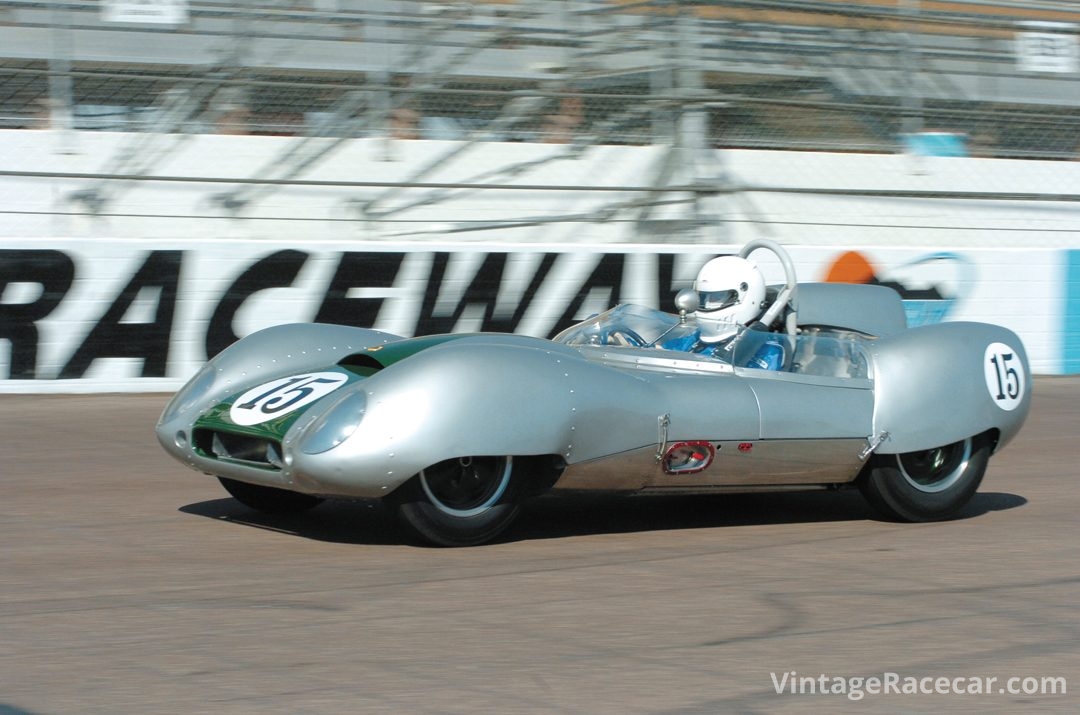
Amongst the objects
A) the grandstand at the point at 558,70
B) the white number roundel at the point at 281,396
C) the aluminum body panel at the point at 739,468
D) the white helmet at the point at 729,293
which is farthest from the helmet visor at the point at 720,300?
the grandstand at the point at 558,70

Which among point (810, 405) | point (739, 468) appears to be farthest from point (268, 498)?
point (810, 405)

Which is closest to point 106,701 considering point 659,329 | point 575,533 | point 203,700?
point 203,700

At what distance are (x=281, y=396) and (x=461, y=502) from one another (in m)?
0.75

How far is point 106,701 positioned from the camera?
301 cm

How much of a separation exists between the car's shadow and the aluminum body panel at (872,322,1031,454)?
1.51 ft

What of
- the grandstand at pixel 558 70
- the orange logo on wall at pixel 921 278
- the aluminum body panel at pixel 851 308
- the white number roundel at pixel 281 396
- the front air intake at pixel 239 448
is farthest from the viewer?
the orange logo on wall at pixel 921 278

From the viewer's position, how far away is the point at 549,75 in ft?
41.9

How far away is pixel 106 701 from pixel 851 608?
2.10 metres

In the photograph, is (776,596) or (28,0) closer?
(776,596)

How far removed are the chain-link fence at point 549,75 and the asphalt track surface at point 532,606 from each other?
591cm

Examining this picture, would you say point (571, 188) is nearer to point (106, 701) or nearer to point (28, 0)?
point (28, 0)

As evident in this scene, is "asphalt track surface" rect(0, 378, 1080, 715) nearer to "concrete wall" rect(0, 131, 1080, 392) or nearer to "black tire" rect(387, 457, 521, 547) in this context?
"black tire" rect(387, 457, 521, 547)

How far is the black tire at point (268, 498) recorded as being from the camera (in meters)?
5.22

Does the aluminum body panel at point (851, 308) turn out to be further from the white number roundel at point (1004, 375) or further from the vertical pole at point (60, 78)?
the vertical pole at point (60, 78)
